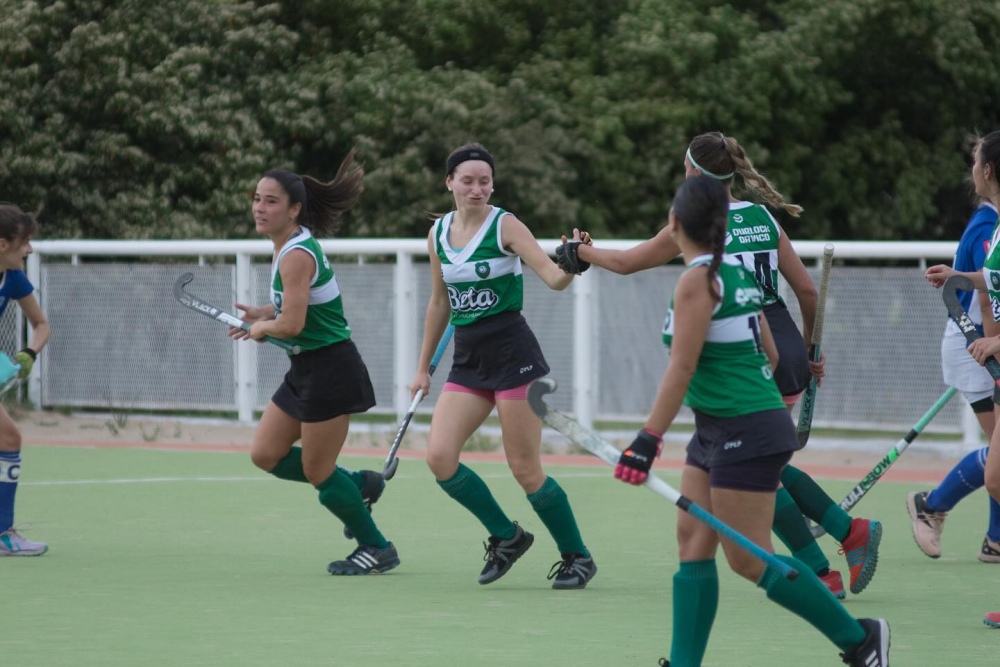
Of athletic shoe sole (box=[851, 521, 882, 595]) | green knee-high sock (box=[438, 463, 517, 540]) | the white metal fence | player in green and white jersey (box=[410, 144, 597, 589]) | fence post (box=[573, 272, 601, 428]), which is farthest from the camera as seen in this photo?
fence post (box=[573, 272, 601, 428])

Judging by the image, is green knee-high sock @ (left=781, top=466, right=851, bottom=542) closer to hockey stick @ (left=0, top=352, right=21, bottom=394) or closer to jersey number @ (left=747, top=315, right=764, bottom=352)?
jersey number @ (left=747, top=315, right=764, bottom=352)

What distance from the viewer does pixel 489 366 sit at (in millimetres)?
7574

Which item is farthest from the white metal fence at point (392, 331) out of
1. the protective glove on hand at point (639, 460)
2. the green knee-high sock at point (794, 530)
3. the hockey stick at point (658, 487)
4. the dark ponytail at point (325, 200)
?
the protective glove on hand at point (639, 460)

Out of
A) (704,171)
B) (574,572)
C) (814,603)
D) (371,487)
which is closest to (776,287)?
(704,171)

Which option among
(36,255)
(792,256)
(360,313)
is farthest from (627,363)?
(792,256)

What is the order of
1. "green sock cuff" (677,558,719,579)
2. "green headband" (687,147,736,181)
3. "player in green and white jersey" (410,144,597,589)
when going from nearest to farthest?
"green sock cuff" (677,558,719,579)
"green headband" (687,147,736,181)
"player in green and white jersey" (410,144,597,589)

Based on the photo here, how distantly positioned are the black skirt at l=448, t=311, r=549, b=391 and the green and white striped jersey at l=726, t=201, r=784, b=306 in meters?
1.10

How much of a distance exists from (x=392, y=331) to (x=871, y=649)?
420 inches

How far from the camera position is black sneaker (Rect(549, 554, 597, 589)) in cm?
764

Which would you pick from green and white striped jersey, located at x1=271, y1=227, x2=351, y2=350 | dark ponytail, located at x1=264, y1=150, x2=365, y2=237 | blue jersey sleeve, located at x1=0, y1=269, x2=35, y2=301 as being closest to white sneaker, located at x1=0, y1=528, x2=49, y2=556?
blue jersey sleeve, located at x1=0, y1=269, x2=35, y2=301

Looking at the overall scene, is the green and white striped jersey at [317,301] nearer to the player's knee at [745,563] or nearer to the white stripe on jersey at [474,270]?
the white stripe on jersey at [474,270]

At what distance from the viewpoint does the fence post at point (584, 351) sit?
14836 mm

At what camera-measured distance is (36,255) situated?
55.7 ft

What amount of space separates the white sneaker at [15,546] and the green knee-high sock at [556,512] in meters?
2.64
